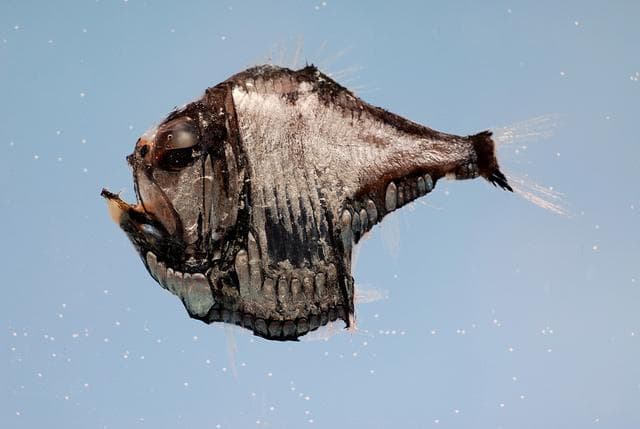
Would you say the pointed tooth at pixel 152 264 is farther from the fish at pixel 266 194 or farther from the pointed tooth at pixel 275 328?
the pointed tooth at pixel 275 328

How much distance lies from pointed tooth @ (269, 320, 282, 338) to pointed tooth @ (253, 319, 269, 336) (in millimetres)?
11

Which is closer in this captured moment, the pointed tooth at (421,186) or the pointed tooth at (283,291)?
the pointed tooth at (283,291)

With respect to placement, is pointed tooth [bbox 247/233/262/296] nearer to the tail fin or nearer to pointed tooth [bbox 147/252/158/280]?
pointed tooth [bbox 147/252/158/280]

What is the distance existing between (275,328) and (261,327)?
3 centimetres

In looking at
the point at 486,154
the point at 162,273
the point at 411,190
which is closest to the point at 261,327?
the point at 162,273

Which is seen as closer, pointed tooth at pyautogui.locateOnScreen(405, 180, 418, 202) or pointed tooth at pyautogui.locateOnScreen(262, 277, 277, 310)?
pointed tooth at pyautogui.locateOnScreen(262, 277, 277, 310)

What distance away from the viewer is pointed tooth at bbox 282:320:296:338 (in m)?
2.04

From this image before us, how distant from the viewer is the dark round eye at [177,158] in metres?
1.95

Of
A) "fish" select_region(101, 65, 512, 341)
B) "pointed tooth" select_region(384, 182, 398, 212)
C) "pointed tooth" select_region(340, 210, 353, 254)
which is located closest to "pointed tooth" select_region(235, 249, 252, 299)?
"fish" select_region(101, 65, 512, 341)

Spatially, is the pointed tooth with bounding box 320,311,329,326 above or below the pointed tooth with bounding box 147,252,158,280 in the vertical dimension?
below

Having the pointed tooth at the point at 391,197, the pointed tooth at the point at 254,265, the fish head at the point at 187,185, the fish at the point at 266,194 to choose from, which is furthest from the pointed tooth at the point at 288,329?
the pointed tooth at the point at 391,197

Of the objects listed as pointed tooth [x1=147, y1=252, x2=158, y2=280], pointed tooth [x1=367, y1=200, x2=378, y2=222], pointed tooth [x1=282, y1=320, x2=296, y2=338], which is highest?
pointed tooth [x1=367, y1=200, x2=378, y2=222]

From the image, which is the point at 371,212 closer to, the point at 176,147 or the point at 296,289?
the point at 296,289

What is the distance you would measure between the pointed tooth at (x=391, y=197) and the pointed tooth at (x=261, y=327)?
1.23 feet
